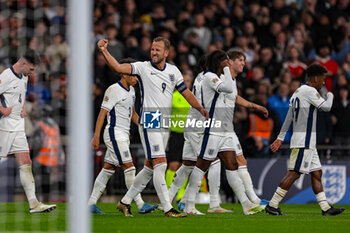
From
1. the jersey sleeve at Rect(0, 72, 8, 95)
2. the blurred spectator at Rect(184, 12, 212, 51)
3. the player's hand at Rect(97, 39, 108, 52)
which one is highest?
the blurred spectator at Rect(184, 12, 212, 51)

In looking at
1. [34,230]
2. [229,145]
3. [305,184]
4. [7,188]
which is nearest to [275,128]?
[305,184]

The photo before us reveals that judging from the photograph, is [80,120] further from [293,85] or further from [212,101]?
[293,85]

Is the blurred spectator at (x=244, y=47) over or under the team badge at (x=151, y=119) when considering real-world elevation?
over

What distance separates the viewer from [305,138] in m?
9.88

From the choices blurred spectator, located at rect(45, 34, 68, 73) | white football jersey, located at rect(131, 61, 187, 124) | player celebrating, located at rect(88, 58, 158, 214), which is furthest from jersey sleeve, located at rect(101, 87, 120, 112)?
blurred spectator, located at rect(45, 34, 68, 73)

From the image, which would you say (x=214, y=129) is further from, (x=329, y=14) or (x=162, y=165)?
(x=329, y=14)

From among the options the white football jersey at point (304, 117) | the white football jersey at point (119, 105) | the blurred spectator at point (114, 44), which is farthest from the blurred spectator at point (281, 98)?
the white football jersey at point (119, 105)

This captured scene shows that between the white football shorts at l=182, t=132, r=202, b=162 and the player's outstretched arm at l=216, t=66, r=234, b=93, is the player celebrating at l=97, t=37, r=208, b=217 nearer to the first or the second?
the player's outstretched arm at l=216, t=66, r=234, b=93

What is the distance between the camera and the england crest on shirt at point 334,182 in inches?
527

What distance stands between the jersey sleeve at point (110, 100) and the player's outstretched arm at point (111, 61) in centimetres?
99

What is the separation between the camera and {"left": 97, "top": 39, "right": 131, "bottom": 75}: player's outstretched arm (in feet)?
26.7

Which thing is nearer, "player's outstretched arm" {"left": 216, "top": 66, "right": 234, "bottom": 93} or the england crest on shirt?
"player's outstretched arm" {"left": 216, "top": 66, "right": 234, "bottom": 93}

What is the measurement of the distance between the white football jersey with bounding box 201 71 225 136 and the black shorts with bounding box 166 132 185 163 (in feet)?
10.3

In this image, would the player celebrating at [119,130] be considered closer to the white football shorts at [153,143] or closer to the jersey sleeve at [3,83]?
the white football shorts at [153,143]
